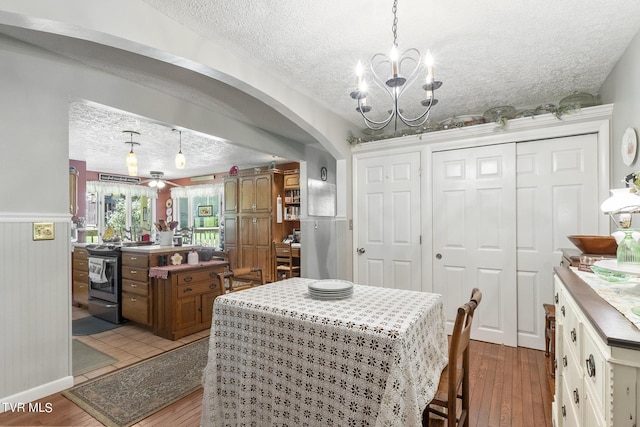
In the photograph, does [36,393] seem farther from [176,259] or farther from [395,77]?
[395,77]

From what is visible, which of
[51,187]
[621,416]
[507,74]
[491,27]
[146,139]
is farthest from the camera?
[146,139]

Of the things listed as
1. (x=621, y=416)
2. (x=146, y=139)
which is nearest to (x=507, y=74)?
(x=621, y=416)

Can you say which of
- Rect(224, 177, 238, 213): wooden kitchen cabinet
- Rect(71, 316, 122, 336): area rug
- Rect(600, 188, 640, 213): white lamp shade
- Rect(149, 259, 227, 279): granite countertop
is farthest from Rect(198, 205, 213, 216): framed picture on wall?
Rect(600, 188, 640, 213): white lamp shade

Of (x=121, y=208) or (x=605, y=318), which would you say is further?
(x=121, y=208)

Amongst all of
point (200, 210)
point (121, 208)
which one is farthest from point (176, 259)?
point (121, 208)

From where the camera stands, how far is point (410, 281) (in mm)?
3627

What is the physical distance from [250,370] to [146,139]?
4175mm

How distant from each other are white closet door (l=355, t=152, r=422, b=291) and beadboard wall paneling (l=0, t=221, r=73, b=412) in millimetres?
2889

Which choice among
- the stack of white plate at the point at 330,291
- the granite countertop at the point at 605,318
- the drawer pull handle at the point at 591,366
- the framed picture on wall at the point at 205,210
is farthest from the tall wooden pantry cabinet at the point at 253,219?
the drawer pull handle at the point at 591,366

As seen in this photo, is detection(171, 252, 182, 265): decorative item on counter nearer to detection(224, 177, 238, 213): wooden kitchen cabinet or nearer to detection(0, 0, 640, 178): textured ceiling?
detection(0, 0, 640, 178): textured ceiling

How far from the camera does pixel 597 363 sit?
92 centimetres

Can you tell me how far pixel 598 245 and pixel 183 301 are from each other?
358 cm

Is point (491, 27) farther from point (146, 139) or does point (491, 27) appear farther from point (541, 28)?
point (146, 139)

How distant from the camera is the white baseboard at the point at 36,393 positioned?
2086 millimetres
